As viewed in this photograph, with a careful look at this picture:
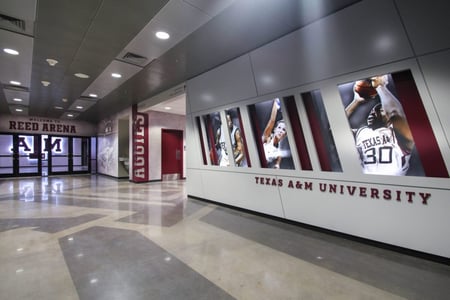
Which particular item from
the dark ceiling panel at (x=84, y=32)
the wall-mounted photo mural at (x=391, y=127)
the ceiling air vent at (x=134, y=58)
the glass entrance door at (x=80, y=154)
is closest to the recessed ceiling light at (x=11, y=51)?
the dark ceiling panel at (x=84, y=32)

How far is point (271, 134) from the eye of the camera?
489cm

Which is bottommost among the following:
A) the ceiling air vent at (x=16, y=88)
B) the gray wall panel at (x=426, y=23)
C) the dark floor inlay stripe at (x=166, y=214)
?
the dark floor inlay stripe at (x=166, y=214)

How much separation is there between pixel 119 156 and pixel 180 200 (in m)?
6.39

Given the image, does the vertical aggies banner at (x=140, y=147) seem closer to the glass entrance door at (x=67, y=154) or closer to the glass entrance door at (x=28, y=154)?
the glass entrance door at (x=67, y=154)

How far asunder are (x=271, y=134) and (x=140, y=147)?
6936 millimetres

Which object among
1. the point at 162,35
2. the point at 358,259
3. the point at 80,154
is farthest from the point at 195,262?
the point at 80,154

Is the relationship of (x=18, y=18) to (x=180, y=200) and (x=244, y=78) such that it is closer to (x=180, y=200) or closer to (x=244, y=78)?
(x=244, y=78)

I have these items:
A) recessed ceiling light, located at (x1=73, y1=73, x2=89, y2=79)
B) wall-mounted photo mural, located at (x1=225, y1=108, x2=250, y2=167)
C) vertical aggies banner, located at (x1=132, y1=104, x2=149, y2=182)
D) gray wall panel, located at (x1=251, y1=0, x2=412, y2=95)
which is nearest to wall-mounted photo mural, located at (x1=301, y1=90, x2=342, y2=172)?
gray wall panel, located at (x1=251, y1=0, x2=412, y2=95)

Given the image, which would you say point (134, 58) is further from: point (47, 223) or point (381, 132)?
point (381, 132)

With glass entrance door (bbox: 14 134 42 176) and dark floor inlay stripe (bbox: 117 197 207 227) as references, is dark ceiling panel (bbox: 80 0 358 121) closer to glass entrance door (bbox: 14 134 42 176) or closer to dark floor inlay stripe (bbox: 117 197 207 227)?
dark floor inlay stripe (bbox: 117 197 207 227)

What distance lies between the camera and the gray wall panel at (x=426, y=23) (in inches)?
104

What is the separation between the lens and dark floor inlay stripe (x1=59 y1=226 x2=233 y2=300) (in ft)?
7.57

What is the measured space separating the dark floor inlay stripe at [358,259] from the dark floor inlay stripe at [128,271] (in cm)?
140

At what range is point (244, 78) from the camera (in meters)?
4.99
